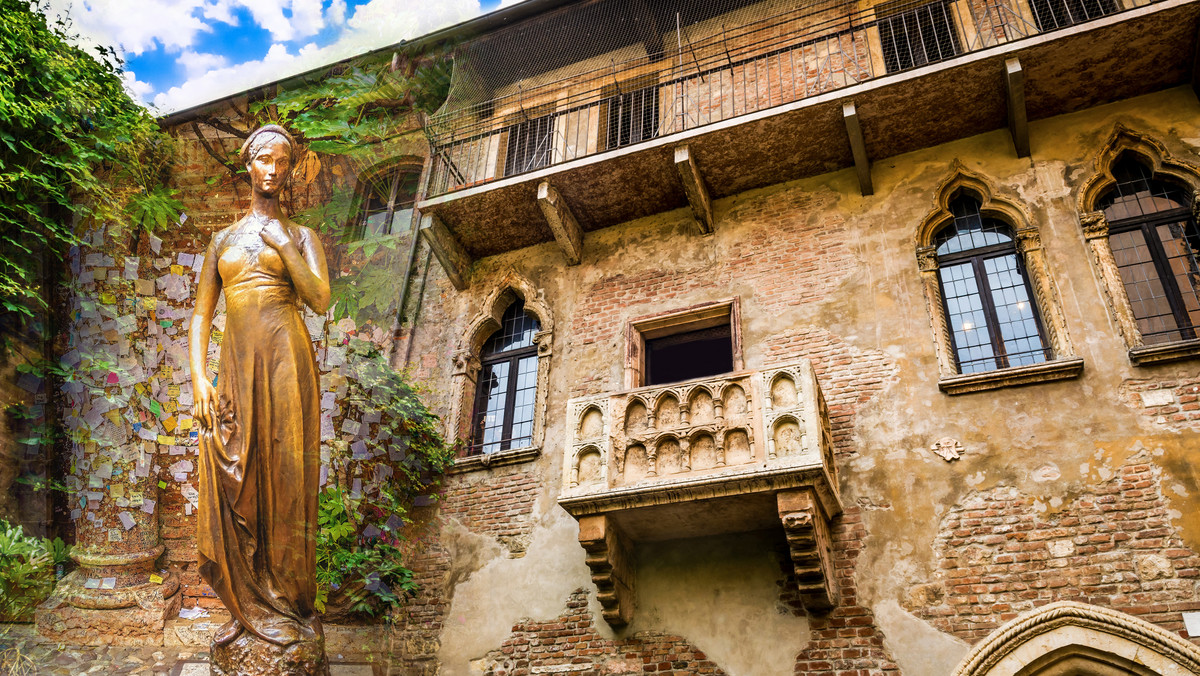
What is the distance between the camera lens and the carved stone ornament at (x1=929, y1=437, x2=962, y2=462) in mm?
6938

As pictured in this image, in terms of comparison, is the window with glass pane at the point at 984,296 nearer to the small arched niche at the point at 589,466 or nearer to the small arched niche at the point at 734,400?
the small arched niche at the point at 734,400

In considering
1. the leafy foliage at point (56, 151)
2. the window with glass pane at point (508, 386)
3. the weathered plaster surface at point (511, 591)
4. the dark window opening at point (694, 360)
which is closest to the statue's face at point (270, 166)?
the leafy foliage at point (56, 151)

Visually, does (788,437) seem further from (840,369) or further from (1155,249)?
(1155,249)

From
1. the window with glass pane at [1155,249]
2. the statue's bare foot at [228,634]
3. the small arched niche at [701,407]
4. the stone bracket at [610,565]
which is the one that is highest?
the window with glass pane at [1155,249]

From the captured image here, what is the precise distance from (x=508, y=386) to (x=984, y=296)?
16.8ft

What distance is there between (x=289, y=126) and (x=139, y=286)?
294 centimetres

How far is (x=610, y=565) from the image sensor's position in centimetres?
697

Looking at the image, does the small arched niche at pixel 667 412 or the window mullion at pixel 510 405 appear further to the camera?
the window mullion at pixel 510 405

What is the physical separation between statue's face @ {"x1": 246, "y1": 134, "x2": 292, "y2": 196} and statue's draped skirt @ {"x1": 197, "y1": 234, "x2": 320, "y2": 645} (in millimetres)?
516

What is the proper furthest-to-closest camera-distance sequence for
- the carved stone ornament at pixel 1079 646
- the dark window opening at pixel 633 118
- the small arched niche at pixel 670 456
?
the dark window opening at pixel 633 118
the small arched niche at pixel 670 456
the carved stone ornament at pixel 1079 646

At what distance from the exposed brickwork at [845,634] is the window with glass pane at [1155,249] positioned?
3.17 meters

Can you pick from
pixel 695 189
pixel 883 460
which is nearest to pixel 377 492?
pixel 695 189

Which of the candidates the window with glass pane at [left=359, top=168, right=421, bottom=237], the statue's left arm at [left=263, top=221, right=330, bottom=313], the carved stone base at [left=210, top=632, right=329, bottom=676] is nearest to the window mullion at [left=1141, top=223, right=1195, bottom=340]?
the statue's left arm at [left=263, top=221, right=330, bottom=313]

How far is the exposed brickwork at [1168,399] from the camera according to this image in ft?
21.1
